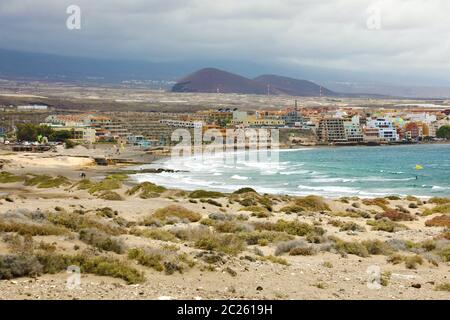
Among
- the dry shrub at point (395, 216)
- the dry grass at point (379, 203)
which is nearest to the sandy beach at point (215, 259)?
the dry shrub at point (395, 216)

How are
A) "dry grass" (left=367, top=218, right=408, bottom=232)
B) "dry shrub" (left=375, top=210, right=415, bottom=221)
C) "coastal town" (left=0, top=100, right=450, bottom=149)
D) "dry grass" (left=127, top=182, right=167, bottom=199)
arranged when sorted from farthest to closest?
"coastal town" (left=0, top=100, right=450, bottom=149), "dry grass" (left=127, top=182, right=167, bottom=199), "dry shrub" (left=375, top=210, right=415, bottom=221), "dry grass" (left=367, top=218, right=408, bottom=232)

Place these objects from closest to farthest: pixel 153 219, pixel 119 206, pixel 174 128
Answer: pixel 153 219, pixel 119 206, pixel 174 128

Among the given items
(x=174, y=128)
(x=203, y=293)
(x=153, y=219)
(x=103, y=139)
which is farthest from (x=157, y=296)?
(x=174, y=128)

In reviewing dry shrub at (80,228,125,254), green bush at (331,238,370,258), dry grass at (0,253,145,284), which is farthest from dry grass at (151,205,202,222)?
dry grass at (0,253,145,284)

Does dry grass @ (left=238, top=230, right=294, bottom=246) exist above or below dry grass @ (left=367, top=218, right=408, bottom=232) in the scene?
above

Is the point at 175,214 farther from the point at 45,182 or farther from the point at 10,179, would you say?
the point at 10,179

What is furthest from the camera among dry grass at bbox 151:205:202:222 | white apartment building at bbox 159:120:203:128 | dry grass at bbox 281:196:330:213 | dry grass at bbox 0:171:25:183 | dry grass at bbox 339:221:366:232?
white apartment building at bbox 159:120:203:128

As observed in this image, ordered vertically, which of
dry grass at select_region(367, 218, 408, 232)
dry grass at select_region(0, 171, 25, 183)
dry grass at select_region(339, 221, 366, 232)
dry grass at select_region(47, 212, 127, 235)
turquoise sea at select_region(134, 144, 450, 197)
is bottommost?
turquoise sea at select_region(134, 144, 450, 197)

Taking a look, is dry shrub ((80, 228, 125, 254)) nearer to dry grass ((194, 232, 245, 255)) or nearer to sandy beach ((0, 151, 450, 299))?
sandy beach ((0, 151, 450, 299))
